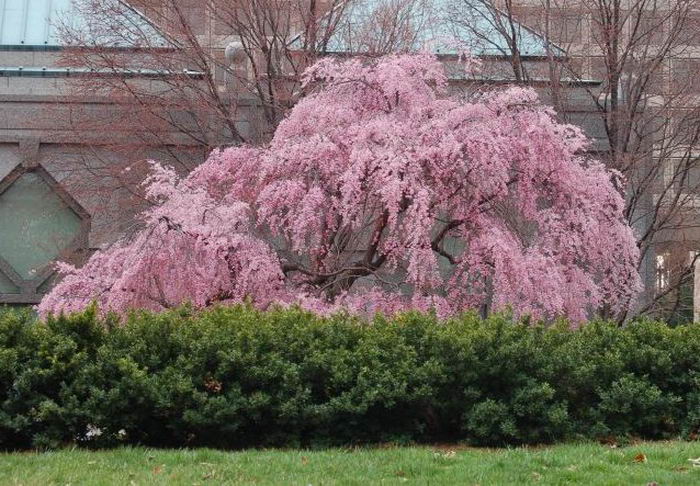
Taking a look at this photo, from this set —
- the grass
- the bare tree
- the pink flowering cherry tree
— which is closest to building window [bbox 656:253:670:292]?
the pink flowering cherry tree

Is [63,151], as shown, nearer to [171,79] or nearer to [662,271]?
[171,79]

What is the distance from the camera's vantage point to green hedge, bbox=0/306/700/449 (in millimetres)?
9305

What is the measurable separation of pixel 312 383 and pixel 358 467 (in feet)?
6.57

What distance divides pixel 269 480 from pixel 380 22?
1672cm

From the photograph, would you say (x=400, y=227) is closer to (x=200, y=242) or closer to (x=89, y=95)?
(x=200, y=242)

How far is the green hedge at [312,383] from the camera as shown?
30.5 feet

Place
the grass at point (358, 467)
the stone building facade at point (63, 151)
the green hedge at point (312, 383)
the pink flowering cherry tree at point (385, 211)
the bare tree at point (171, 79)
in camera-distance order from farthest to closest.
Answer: the stone building facade at point (63, 151) < the bare tree at point (171, 79) < the pink flowering cherry tree at point (385, 211) < the green hedge at point (312, 383) < the grass at point (358, 467)

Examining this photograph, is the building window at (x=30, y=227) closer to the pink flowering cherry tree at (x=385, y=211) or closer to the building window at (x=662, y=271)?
the pink flowering cherry tree at (x=385, y=211)

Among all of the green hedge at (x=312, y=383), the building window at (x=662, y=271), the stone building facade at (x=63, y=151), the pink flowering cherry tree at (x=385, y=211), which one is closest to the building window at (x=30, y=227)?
the stone building facade at (x=63, y=151)

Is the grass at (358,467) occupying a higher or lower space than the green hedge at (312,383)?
lower

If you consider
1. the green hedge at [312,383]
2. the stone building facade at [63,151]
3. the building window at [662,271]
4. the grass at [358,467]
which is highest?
the stone building facade at [63,151]

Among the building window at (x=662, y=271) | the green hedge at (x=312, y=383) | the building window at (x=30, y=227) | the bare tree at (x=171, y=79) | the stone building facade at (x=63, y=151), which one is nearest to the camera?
the green hedge at (x=312, y=383)

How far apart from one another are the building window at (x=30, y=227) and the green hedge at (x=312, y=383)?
16.3 metres

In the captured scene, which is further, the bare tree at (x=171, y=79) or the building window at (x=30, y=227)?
the building window at (x=30, y=227)
